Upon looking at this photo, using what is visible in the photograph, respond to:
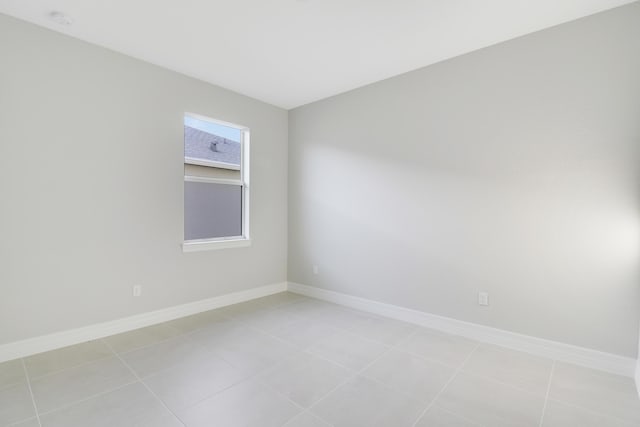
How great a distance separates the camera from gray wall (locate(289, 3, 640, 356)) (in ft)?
7.20

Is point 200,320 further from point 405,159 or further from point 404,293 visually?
point 405,159

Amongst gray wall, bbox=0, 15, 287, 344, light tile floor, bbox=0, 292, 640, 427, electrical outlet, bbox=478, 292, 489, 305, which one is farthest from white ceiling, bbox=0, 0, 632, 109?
light tile floor, bbox=0, 292, 640, 427

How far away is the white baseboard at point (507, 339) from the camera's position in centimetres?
220

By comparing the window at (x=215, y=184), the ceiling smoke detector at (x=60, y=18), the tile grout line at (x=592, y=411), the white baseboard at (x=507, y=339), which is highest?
the ceiling smoke detector at (x=60, y=18)

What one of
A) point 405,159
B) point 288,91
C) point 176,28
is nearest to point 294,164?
point 288,91

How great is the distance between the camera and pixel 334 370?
7.26ft

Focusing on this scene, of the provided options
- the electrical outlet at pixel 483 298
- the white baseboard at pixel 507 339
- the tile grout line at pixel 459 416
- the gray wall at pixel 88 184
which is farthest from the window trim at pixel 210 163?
the tile grout line at pixel 459 416

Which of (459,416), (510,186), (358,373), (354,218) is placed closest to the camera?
(459,416)

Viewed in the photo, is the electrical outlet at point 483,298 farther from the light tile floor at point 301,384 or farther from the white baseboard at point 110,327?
the white baseboard at point 110,327

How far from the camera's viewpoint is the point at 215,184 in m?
3.69

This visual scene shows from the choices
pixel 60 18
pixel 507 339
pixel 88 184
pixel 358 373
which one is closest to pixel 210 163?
pixel 88 184

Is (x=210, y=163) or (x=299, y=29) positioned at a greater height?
(x=299, y=29)

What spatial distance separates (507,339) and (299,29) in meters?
3.12

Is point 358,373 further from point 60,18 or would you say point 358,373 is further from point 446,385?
point 60,18
